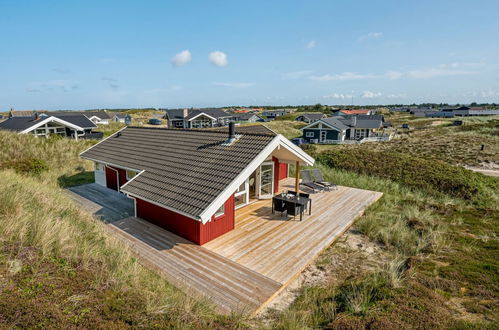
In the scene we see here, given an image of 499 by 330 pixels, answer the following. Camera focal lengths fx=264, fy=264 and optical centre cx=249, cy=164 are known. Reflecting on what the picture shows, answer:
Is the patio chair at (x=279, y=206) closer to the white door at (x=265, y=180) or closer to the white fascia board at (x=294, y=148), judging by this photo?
the white door at (x=265, y=180)

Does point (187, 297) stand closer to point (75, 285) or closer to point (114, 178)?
point (75, 285)

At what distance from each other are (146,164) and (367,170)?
1526cm

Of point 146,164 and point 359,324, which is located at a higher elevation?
point 146,164

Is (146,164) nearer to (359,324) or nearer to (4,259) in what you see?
(4,259)

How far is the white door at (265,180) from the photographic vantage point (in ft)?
41.4

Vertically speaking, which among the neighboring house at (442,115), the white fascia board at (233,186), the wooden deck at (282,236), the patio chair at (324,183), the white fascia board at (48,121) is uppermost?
the neighboring house at (442,115)

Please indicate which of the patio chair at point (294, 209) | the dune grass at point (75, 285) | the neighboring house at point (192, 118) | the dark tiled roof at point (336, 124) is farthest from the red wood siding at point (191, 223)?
the neighboring house at point (192, 118)

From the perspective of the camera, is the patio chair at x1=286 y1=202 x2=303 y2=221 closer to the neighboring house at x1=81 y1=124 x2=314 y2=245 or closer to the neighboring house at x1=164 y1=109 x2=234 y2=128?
the neighboring house at x1=81 y1=124 x2=314 y2=245

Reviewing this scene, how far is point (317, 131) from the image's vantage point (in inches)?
1805

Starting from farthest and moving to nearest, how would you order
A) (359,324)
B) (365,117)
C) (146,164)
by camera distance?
(365,117) → (146,164) → (359,324)

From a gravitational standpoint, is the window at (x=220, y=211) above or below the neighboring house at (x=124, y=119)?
below

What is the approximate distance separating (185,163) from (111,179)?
648cm

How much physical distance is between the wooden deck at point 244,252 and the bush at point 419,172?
319 inches

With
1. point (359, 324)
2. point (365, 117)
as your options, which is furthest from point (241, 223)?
point (365, 117)
